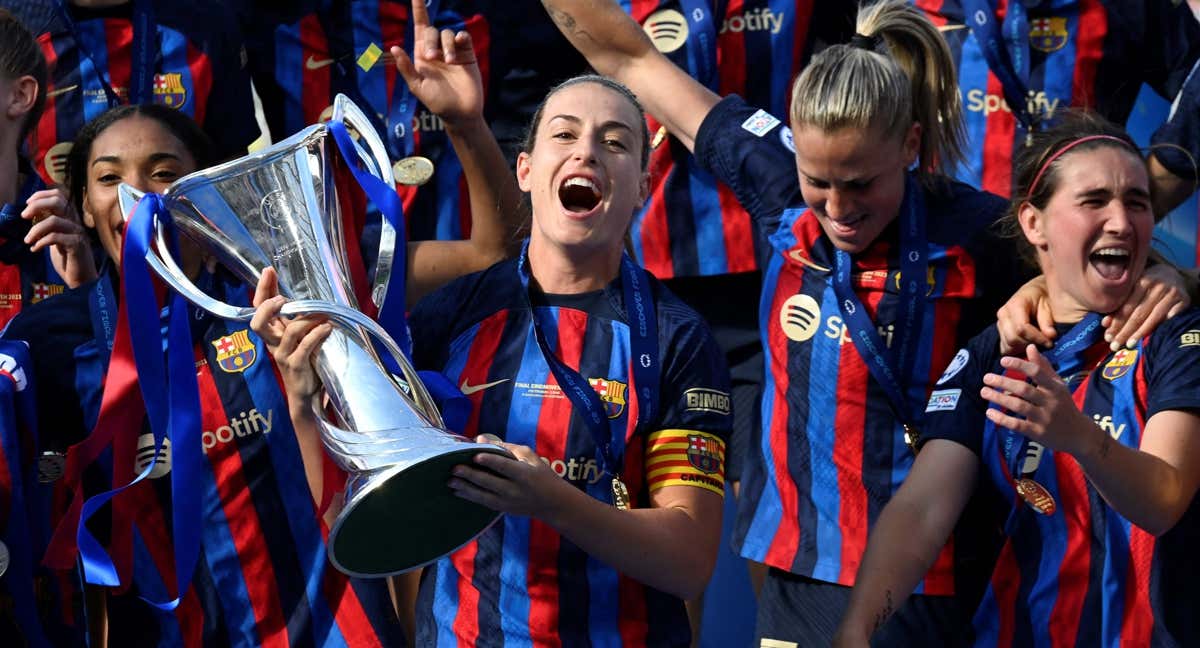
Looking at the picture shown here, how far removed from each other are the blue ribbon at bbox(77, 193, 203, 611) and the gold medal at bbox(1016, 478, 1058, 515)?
4.97ft

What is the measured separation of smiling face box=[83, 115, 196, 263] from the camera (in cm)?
371

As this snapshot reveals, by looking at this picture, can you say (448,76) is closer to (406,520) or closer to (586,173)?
(586,173)

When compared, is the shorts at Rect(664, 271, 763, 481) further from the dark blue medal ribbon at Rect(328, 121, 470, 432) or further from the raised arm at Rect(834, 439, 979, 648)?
the dark blue medal ribbon at Rect(328, 121, 470, 432)

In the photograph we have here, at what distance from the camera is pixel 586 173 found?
11.1 ft

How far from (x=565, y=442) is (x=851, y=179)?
2.80ft

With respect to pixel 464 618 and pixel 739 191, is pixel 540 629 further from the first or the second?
pixel 739 191

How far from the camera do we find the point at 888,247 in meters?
3.79

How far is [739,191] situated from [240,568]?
1.39 meters

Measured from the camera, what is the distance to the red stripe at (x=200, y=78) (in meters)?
4.62

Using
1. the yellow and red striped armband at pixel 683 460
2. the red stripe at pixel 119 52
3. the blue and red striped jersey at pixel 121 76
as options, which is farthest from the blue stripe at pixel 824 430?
the red stripe at pixel 119 52

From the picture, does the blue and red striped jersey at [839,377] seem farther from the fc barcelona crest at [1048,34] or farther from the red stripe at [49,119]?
the red stripe at [49,119]

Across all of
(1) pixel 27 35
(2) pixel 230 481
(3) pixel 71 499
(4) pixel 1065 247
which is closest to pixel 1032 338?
(4) pixel 1065 247

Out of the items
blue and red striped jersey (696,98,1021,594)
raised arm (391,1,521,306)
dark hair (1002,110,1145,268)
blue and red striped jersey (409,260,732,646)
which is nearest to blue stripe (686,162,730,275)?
blue and red striped jersey (696,98,1021,594)

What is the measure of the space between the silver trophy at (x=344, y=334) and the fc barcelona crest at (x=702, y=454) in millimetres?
497
